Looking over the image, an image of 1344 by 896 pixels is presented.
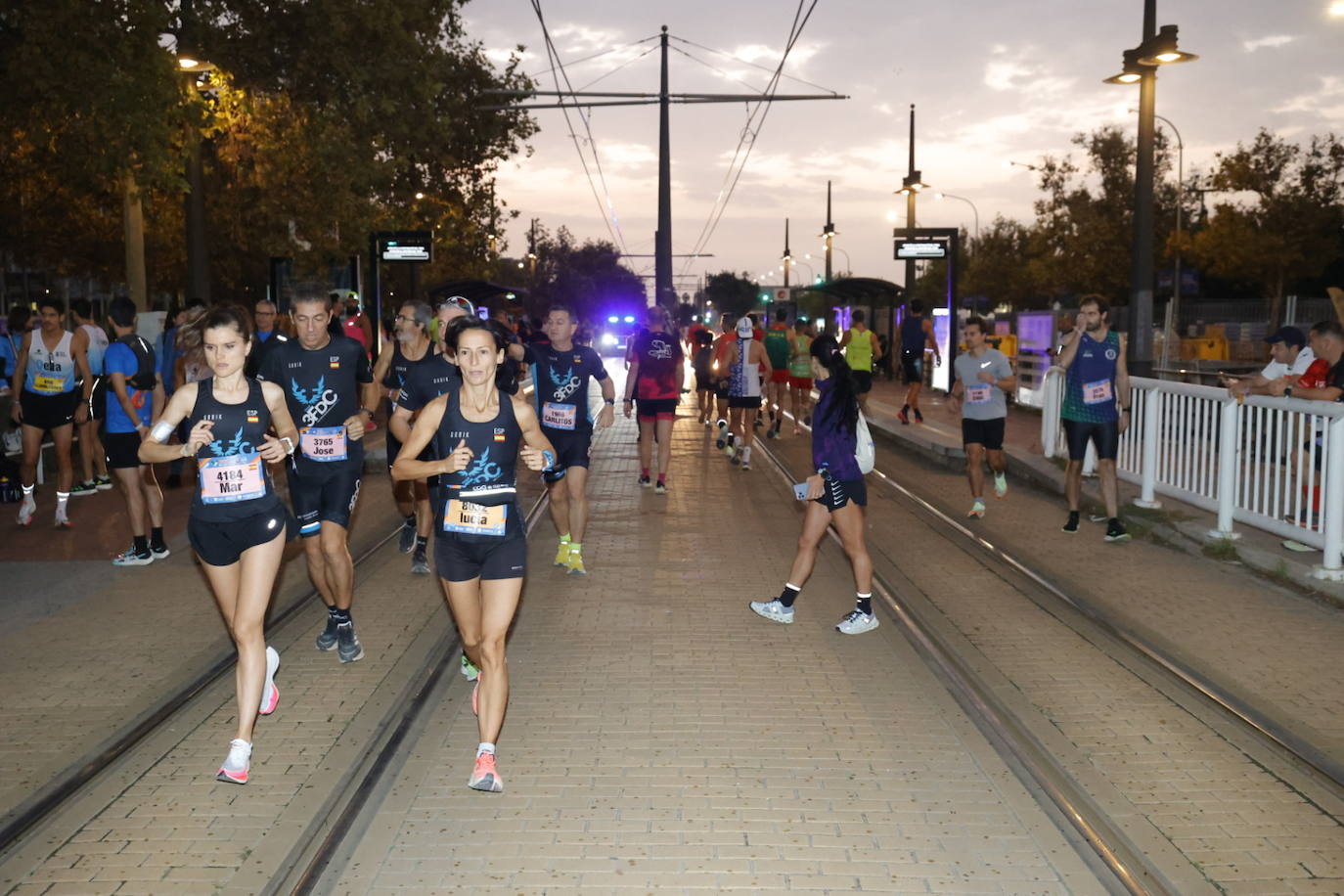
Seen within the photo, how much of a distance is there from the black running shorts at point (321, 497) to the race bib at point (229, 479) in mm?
1394

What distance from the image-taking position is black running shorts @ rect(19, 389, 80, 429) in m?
11.1

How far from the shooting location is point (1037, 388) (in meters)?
25.9

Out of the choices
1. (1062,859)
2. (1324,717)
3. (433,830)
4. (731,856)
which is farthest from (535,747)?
(1324,717)

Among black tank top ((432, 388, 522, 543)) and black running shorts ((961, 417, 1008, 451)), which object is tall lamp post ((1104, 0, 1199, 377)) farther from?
black tank top ((432, 388, 522, 543))

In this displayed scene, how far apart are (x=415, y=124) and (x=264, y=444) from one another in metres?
18.1

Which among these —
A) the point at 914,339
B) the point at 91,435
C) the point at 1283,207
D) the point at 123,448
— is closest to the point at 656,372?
the point at 123,448

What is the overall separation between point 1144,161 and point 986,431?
487 centimetres

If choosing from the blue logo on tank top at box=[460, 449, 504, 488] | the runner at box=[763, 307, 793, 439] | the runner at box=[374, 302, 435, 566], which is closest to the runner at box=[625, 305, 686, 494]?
the runner at box=[374, 302, 435, 566]

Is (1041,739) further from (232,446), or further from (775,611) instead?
(232,446)

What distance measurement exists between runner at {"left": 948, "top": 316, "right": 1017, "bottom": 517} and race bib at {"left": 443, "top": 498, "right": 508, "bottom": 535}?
23.7 feet

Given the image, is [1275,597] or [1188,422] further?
[1188,422]

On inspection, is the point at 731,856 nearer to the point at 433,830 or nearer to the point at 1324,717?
the point at 433,830

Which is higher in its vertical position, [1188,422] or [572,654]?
[1188,422]

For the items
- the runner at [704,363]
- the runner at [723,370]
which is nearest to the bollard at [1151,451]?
the runner at [723,370]
